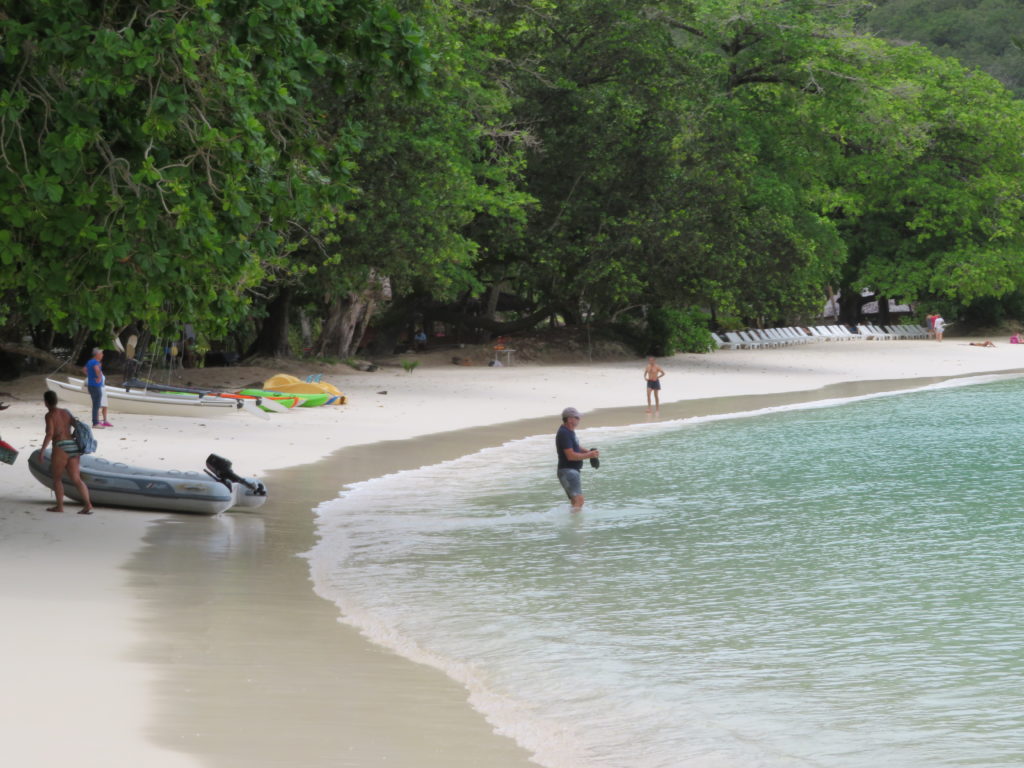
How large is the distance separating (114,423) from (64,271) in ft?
38.7

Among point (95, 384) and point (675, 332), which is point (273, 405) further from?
point (675, 332)

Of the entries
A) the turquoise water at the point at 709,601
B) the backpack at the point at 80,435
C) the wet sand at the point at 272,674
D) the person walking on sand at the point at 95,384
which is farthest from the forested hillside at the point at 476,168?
the turquoise water at the point at 709,601

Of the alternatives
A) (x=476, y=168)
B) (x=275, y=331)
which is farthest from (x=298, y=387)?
(x=476, y=168)

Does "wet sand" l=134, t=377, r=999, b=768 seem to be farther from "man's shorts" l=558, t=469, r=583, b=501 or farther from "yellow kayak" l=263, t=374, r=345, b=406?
"yellow kayak" l=263, t=374, r=345, b=406

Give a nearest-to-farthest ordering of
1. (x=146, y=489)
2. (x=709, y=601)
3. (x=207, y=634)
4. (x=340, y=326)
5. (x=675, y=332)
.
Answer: (x=207, y=634) < (x=709, y=601) < (x=146, y=489) < (x=340, y=326) < (x=675, y=332)

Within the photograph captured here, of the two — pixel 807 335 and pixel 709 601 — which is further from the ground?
pixel 807 335

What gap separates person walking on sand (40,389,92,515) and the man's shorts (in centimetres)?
569

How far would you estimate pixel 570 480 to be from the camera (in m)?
16.7

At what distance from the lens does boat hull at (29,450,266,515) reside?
15.6m

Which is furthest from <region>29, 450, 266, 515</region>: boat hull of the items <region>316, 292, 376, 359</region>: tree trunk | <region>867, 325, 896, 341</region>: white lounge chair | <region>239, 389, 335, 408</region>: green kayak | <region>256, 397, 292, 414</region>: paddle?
<region>867, 325, 896, 341</region>: white lounge chair

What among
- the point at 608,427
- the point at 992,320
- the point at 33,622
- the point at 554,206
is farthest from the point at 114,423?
the point at 992,320

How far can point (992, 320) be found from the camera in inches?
2736

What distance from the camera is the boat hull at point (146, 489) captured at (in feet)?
51.1

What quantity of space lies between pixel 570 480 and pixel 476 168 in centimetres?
2229
